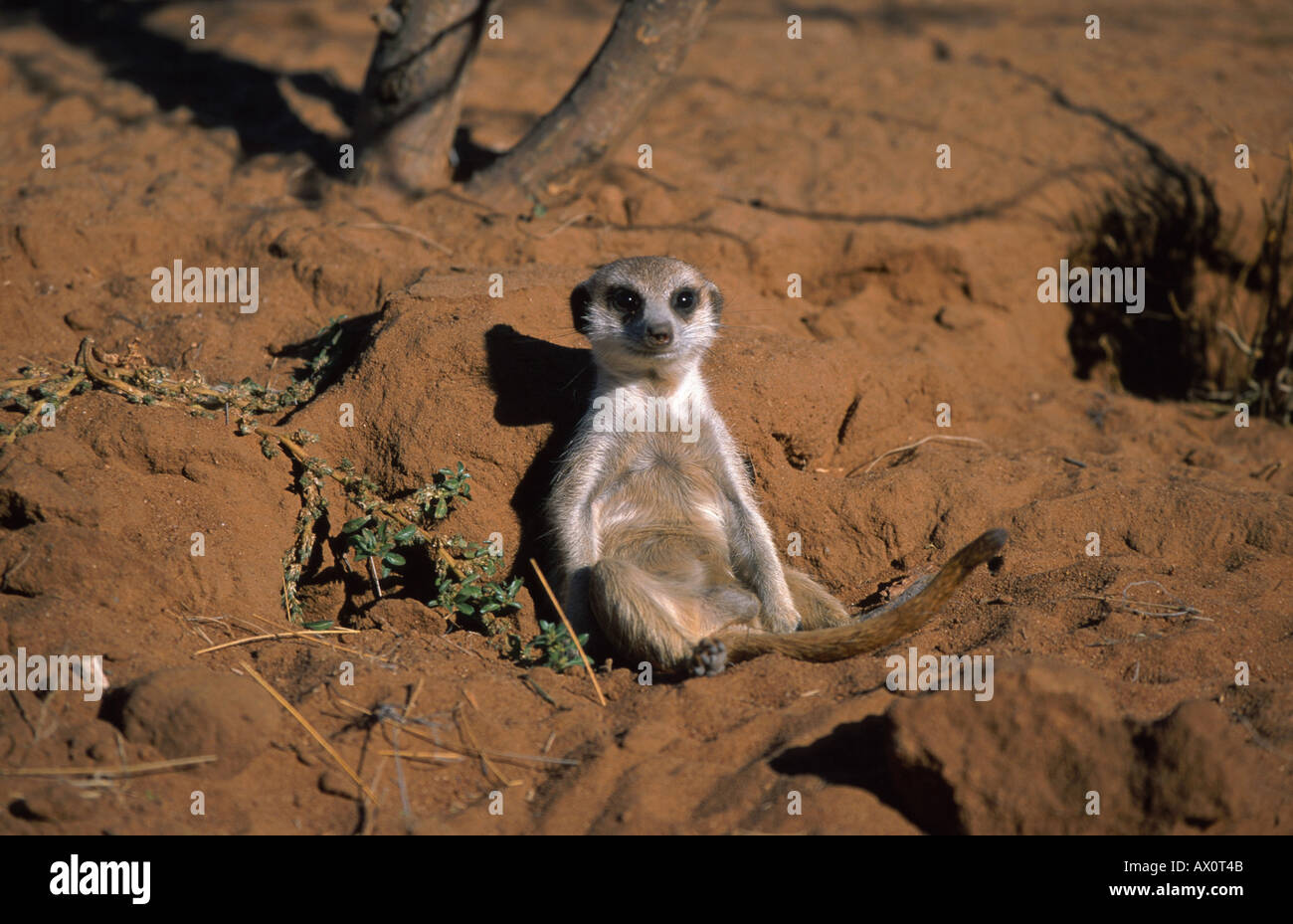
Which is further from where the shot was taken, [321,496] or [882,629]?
[321,496]

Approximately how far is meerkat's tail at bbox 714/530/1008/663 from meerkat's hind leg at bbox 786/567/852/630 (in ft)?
1.40

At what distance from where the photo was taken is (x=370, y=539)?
134 inches

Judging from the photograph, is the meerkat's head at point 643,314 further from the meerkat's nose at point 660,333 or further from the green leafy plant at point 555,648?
the green leafy plant at point 555,648

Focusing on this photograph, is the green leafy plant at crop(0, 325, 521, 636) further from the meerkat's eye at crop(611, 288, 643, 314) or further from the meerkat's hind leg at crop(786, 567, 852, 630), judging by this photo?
the meerkat's hind leg at crop(786, 567, 852, 630)

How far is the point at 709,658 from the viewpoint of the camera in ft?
10.1

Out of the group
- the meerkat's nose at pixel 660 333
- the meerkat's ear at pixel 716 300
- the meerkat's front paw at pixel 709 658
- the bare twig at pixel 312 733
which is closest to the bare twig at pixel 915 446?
the meerkat's ear at pixel 716 300

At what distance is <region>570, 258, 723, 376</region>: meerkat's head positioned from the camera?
352cm

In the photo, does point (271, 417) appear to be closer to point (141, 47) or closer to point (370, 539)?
point (370, 539)

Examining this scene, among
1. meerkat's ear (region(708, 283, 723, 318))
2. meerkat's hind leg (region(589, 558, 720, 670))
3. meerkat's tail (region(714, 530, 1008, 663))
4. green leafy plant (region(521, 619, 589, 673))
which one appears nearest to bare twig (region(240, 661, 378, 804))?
green leafy plant (region(521, 619, 589, 673))

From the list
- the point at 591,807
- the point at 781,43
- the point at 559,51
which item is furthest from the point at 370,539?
the point at 781,43

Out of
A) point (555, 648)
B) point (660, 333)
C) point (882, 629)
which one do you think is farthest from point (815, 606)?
point (660, 333)

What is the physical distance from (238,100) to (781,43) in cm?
378

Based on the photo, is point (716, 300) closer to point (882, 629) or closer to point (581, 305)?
point (581, 305)

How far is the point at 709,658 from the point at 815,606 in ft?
2.19
